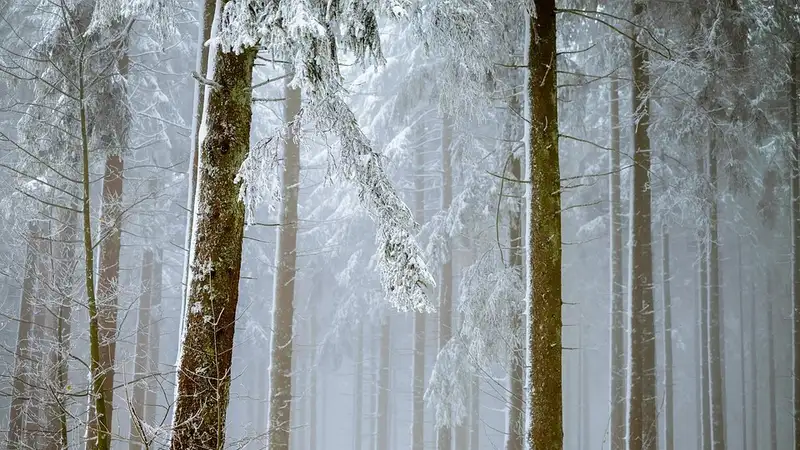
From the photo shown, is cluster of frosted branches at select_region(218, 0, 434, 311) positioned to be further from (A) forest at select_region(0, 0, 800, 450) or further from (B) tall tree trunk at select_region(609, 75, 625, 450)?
(B) tall tree trunk at select_region(609, 75, 625, 450)

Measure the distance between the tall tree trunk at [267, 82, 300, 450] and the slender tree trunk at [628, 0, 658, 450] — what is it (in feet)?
16.7

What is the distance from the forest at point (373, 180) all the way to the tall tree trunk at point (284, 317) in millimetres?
34

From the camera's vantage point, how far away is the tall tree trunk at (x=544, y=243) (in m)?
5.71

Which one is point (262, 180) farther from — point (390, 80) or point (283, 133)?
point (390, 80)

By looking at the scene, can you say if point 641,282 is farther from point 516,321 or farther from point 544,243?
point 544,243

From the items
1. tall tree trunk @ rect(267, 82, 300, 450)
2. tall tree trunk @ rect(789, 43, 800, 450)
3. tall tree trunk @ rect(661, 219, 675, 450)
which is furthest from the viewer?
tall tree trunk @ rect(661, 219, 675, 450)

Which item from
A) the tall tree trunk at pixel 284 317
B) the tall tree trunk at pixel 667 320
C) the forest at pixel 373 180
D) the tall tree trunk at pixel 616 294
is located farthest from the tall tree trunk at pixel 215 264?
the tall tree trunk at pixel 667 320

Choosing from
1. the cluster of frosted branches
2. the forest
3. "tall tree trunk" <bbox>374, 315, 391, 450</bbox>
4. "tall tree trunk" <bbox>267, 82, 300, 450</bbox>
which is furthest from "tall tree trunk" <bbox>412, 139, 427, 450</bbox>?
the cluster of frosted branches

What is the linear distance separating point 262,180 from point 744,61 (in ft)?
28.5

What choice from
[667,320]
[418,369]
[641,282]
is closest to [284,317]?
[641,282]

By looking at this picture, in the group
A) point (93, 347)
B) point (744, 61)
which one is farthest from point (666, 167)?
point (93, 347)

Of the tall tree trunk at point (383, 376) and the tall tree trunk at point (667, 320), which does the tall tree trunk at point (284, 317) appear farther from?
the tall tree trunk at point (667, 320)

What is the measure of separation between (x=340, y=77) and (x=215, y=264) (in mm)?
1720

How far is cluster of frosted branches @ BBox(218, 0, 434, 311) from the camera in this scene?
432 cm
